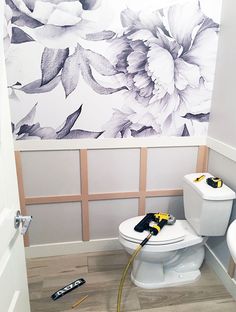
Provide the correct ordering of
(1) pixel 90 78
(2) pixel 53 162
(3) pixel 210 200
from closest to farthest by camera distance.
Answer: (3) pixel 210 200
(1) pixel 90 78
(2) pixel 53 162

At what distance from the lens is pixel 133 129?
193cm

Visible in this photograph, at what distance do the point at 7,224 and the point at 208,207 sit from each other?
47.5 inches

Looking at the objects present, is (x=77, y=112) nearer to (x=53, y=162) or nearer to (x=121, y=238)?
(x=53, y=162)

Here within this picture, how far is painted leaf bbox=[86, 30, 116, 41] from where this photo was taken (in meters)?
1.72

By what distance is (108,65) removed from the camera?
1780mm

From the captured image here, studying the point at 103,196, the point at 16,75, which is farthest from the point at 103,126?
the point at 16,75

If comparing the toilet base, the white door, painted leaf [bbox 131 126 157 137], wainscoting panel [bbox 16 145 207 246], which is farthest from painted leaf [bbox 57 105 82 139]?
the toilet base

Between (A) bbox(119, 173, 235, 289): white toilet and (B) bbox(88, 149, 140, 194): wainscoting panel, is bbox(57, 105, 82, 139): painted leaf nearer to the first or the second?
(B) bbox(88, 149, 140, 194): wainscoting panel

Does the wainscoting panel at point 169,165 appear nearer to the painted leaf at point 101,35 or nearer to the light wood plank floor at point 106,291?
the light wood plank floor at point 106,291

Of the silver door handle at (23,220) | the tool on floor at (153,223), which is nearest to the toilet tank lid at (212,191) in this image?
the tool on floor at (153,223)

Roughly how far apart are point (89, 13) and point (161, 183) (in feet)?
4.29

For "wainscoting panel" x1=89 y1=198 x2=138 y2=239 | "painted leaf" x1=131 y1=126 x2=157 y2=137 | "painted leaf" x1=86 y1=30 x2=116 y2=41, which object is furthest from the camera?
"wainscoting panel" x1=89 y1=198 x2=138 y2=239

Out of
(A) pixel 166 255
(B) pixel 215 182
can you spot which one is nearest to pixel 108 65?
(B) pixel 215 182

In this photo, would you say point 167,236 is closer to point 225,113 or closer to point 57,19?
point 225,113
